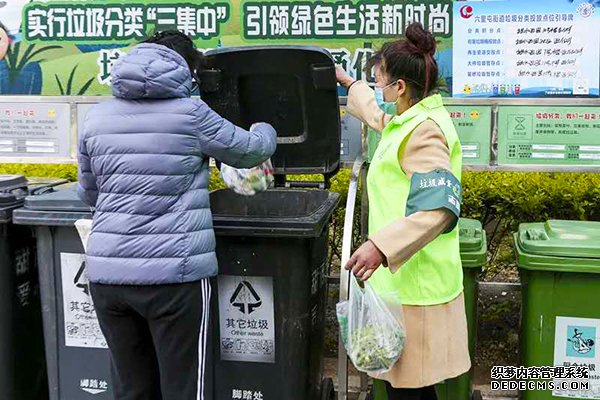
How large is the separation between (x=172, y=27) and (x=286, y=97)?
3.28ft

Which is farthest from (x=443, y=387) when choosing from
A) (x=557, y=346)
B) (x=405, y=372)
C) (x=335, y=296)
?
(x=335, y=296)

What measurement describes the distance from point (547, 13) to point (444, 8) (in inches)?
21.5

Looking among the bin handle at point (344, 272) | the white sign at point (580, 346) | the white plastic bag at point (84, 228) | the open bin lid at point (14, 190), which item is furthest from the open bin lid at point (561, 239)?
the open bin lid at point (14, 190)

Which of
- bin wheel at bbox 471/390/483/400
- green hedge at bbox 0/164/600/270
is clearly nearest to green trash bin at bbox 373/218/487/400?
bin wheel at bbox 471/390/483/400

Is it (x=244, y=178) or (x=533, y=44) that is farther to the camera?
(x=533, y=44)

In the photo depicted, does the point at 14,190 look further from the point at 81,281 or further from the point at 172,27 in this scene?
the point at 172,27

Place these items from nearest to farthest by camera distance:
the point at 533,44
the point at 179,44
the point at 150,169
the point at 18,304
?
the point at 150,169 < the point at 179,44 < the point at 18,304 < the point at 533,44

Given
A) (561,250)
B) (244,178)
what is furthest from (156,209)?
(561,250)

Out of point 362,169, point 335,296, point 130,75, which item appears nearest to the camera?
point 130,75

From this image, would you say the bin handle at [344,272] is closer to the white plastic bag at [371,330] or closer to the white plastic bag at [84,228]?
the white plastic bag at [371,330]

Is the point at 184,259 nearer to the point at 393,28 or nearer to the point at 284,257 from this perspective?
the point at 284,257

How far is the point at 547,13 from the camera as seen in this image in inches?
153

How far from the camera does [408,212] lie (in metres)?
2.35

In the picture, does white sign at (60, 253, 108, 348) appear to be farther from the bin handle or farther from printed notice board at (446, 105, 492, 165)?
printed notice board at (446, 105, 492, 165)
